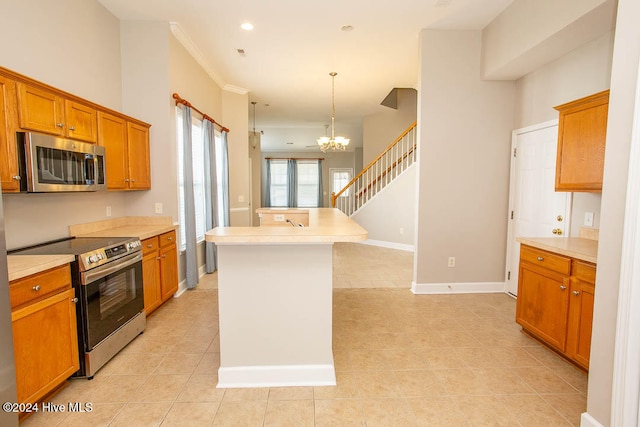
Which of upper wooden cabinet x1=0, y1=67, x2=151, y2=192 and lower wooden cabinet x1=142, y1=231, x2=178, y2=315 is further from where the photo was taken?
lower wooden cabinet x1=142, y1=231, x2=178, y2=315

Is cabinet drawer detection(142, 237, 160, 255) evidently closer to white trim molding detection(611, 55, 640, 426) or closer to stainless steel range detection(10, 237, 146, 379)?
stainless steel range detection(10, 237, 146, 379)

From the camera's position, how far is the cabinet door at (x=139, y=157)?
10.9 ft

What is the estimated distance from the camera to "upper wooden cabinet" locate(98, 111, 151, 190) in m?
2.99

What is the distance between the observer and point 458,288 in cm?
412

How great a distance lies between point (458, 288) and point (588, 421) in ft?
7.96

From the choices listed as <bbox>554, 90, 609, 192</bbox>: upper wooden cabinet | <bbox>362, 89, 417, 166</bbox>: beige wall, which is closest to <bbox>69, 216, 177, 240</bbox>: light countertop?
<bbox>554, 90, 609, 192</bbox>: upper wooden cabinet

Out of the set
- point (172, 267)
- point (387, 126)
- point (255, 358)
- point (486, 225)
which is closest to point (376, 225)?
point (387, 126)

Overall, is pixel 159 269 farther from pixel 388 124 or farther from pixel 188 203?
pixel 388 124

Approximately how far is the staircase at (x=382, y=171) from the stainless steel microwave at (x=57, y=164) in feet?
18.2

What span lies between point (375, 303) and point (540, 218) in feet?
6.95

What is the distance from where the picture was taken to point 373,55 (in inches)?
182

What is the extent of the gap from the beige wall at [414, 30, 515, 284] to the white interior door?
0.37 ft

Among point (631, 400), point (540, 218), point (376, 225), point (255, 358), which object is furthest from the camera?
point (376, 225)

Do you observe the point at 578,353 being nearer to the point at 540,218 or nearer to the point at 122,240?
the point at 540,218
